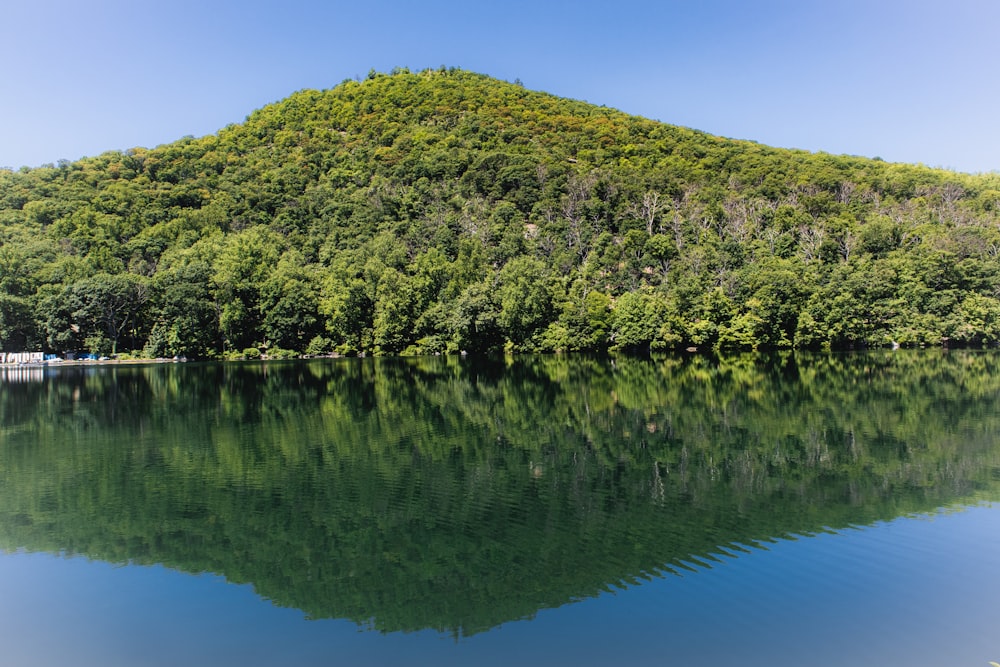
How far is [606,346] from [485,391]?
43416mm

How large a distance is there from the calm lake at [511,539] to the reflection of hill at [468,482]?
0.29ft

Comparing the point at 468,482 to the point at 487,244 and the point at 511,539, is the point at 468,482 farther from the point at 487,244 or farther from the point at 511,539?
the point at 487,244

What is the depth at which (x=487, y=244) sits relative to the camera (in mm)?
98125

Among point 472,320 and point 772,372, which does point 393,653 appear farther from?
point 472,320

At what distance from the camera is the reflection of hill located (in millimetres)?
11109

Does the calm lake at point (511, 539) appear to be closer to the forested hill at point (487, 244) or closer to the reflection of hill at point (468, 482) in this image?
the reflection of hill at point (468, 482)

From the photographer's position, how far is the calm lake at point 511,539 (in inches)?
345

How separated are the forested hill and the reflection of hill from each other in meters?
43.7

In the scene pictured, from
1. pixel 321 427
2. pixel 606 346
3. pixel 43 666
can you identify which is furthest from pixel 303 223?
pixel 43 666

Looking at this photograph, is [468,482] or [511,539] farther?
[468,482]

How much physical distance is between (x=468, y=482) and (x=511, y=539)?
4444 mm

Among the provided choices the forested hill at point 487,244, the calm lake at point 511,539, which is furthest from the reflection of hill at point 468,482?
the forested hill at point 487,244

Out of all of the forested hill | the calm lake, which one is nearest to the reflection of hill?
the calm lake

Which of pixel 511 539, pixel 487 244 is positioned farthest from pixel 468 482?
pixel 487 244
